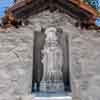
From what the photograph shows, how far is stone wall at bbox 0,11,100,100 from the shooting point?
3.86m

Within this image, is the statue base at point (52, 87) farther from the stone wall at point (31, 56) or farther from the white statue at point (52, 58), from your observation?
the stone wall at point (31, 56)

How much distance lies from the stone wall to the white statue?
191 millimetres

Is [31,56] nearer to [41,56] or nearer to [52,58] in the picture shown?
[41,56]

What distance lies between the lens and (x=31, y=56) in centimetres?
397

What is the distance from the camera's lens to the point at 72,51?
3.95 metres

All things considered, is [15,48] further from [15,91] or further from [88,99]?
[88,99]

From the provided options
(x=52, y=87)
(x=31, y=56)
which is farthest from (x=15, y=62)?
(x=52, y=87)

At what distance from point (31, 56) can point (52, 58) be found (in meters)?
0.37

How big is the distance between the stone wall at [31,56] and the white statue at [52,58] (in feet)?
0.63

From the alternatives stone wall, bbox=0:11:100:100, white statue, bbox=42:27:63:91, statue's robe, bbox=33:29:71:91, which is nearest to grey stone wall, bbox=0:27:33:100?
stone wall, bbox=0:11:100:100

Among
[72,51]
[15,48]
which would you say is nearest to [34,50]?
[15,48]

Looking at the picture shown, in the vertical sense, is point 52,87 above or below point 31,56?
below

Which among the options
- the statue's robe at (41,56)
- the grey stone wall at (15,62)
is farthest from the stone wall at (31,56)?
the statue's robe at (41,56)

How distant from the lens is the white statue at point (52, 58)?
153 inches
